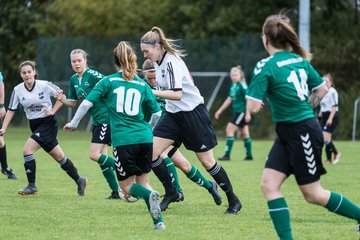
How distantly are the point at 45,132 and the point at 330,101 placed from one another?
8603mm

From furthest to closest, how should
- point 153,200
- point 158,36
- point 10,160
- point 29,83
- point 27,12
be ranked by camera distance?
1. point 27,12
2. point 10,160
3. point 29,83
4. point 158,36
5. point 153,200

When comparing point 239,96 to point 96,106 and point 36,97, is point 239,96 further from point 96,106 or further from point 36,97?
point 96,106

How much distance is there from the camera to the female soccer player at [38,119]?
1123cm

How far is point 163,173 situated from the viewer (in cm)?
959

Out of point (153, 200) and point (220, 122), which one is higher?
point (153, 200)

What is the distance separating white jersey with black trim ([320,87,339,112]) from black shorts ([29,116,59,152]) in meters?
8.29

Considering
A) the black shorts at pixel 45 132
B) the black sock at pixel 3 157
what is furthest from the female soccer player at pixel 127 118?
the black sock at pixel 3 157

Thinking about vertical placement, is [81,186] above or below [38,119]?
below

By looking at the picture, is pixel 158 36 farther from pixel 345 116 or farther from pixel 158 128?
pixel 345 116

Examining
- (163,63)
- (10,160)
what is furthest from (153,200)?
(10,160)

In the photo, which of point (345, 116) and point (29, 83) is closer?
point (29, 83)

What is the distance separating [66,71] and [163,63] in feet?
80.9

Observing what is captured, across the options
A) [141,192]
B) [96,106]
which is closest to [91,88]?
[96,106]

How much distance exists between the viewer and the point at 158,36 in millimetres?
9031
